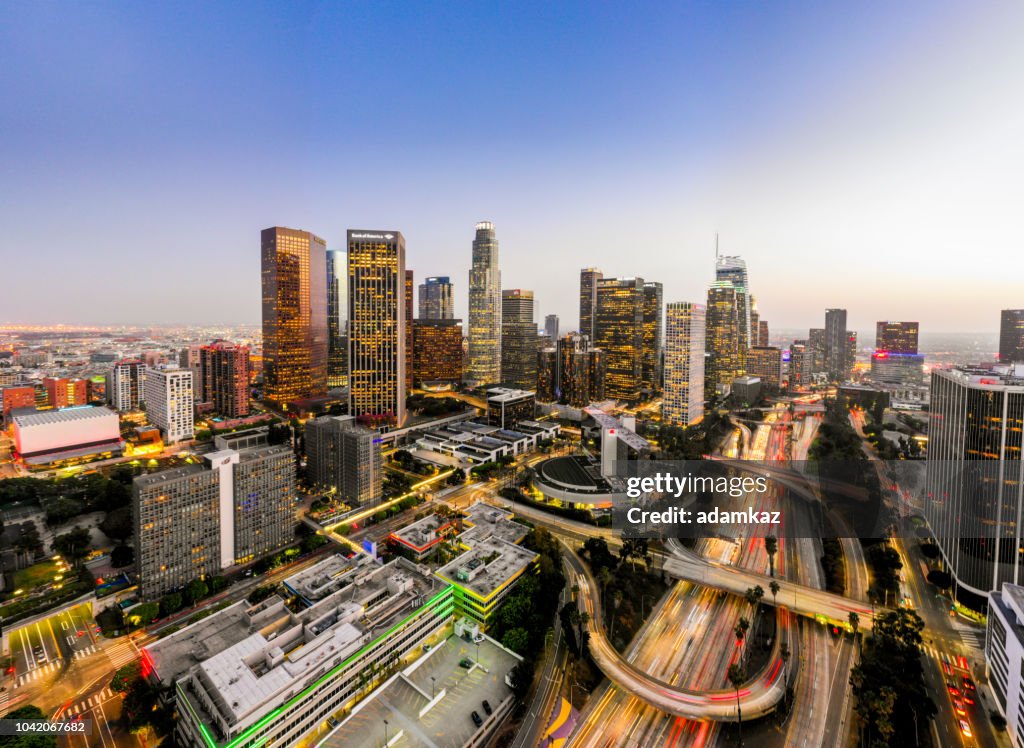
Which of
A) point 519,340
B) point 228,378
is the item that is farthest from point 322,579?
point 519,340

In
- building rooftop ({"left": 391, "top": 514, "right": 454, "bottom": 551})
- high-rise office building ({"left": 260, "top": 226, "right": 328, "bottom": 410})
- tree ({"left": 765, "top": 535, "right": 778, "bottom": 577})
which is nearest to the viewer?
tree ({"left": 765, "top": 535, "right": 778, "bottom": 577})

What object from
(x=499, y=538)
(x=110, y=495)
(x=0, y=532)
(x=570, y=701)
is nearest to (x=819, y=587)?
(x=570, y=701)

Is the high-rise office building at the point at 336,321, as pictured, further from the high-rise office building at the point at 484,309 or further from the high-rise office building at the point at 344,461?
the high-rise office building at the point at 344,461

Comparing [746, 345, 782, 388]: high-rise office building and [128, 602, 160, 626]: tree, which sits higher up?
[746, 345, 782, 388]: high-rise office building

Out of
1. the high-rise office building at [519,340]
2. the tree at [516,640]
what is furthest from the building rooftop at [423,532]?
the high-rise office building at [519,340]

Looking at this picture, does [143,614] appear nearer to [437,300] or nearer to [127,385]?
[127,385]

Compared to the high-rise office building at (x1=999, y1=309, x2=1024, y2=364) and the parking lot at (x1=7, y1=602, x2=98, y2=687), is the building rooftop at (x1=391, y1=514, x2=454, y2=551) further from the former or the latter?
the high-rise office building at (x1=999, y1=309, x2=1024, y2=364)

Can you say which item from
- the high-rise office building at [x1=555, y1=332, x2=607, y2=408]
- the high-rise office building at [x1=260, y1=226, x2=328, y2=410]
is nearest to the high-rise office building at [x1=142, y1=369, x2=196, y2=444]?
the high-rise office building at [x1=260, y1=226, x2=328, y2=410]
